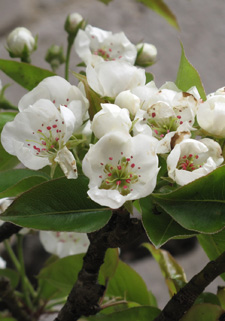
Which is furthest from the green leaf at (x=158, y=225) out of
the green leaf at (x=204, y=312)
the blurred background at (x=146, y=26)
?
the blurred background at (x=146, y=26)

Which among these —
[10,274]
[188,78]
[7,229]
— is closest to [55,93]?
[188,78]

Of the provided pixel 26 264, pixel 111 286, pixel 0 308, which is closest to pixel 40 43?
pixel 26 264

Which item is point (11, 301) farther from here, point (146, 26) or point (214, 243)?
point (146, 26)

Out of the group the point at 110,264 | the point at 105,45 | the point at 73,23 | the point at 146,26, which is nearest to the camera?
the point at 110,264

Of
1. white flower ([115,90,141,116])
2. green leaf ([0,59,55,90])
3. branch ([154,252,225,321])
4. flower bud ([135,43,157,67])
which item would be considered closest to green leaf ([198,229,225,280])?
branch ([154,252,225,321])

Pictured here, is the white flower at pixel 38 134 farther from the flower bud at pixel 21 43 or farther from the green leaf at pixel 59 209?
the flower bud at pixel 21 43

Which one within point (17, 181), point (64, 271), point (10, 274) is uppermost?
point (17, 181)
